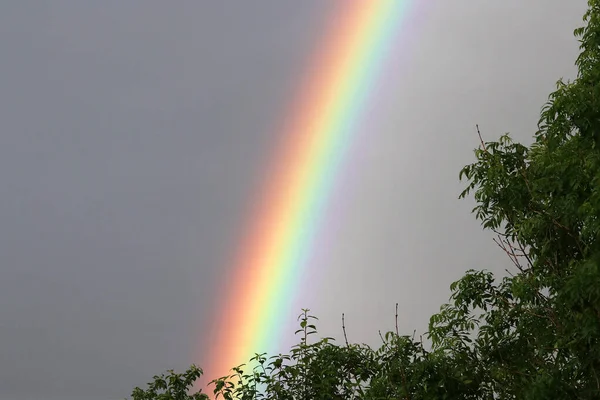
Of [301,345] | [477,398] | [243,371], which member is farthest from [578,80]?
[243,371]

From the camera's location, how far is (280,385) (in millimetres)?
7402

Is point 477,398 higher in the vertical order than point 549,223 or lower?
lower

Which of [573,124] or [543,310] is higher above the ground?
[573,124]

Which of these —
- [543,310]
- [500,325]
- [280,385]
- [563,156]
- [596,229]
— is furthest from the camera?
[500,325]

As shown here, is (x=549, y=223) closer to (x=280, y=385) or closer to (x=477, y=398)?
(x=477, y=398)

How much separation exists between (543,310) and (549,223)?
1.21 m

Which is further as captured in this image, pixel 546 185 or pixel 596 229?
pixel 546 185

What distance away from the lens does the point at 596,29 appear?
26.9ft

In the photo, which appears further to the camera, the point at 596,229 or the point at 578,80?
the point at 578,80

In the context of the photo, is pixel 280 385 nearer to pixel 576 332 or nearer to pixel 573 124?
pixel 576 332

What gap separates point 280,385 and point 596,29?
5.68 meters

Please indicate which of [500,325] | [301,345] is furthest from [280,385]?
[500,325]

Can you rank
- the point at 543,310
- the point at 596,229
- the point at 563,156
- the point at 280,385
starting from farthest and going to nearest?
the point at 543,310, the point at 563,156, the point at 280,385, the point at 596,229

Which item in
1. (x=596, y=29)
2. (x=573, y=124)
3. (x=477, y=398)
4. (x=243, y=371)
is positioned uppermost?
(x=596, y=29)
